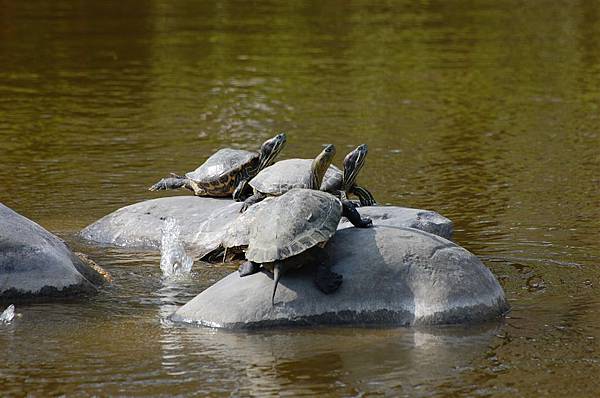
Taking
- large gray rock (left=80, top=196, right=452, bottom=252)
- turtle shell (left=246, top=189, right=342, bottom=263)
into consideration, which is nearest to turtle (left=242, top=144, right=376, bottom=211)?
Result: large gray rock (left=80, top=196, right=452, bottom=252)

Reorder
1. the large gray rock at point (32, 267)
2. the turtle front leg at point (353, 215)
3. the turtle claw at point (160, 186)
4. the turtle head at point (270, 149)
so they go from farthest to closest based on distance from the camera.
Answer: the turtle claw at point (160, 186)
the turtle head at point (270, 149)
the large gray rock at point (32, 267)
the turtle front leg at point (353, 215)

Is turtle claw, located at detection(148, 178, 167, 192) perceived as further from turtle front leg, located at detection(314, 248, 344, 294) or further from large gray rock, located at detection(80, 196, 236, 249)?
turtle front leg, located at detection(314, 248, 344, 294)

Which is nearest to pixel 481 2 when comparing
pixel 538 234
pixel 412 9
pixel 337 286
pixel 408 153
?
pixel 412 9

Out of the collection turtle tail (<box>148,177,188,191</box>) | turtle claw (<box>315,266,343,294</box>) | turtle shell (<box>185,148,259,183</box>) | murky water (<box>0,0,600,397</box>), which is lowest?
murky water (<box>0,0,600,397</box>)

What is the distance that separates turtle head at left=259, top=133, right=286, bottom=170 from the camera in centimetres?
1024

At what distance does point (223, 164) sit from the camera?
10.4m

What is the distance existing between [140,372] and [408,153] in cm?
784

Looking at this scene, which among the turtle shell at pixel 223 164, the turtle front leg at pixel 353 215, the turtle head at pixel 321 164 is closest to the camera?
the turtle front leg at pixel 353 215

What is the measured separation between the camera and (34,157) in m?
14.2

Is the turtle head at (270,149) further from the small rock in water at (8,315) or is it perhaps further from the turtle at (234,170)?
the small rock in water at (8,315)

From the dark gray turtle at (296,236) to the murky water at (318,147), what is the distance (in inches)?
16.6

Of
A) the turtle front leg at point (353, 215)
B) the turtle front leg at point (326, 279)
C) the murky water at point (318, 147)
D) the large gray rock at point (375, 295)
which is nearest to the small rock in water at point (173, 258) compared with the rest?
the murky water at point (318, 147)

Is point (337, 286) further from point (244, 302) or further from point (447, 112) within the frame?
point (447, 112)

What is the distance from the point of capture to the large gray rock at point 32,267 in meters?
8.21
